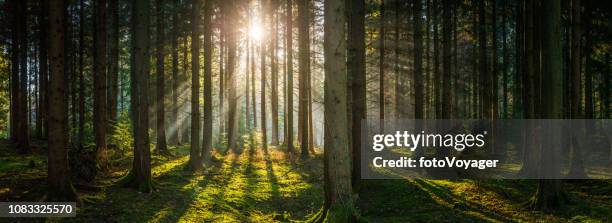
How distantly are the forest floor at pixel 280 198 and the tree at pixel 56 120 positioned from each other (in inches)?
21.5

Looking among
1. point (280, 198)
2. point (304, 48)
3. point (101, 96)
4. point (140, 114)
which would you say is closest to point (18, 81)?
point (101, 96)

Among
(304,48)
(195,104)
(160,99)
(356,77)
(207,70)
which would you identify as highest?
(304,48)

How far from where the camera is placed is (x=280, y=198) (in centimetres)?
1240

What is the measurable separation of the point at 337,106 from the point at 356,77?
501 cm

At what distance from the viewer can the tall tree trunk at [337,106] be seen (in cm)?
718

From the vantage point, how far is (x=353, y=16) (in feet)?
39.1

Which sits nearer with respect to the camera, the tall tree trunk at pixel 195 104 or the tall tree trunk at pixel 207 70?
the tall tree trunk at pixel 195 104

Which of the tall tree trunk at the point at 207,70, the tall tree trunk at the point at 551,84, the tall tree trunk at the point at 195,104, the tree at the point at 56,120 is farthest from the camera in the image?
the tall tree trunk at the point at 207,70

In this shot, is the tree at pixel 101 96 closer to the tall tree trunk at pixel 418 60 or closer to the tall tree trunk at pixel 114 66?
the tall tree trunk at pixel 114 66

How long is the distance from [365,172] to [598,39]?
1368 cm

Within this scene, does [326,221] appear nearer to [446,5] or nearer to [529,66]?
[529,66]

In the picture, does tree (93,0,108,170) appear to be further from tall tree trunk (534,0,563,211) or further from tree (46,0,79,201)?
tall tree trunk (534,0,563,211)

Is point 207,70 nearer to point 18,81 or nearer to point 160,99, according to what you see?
point 160,99

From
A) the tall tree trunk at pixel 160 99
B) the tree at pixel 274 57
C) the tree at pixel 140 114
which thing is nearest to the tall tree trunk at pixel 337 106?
the tree at pixel 140 114
